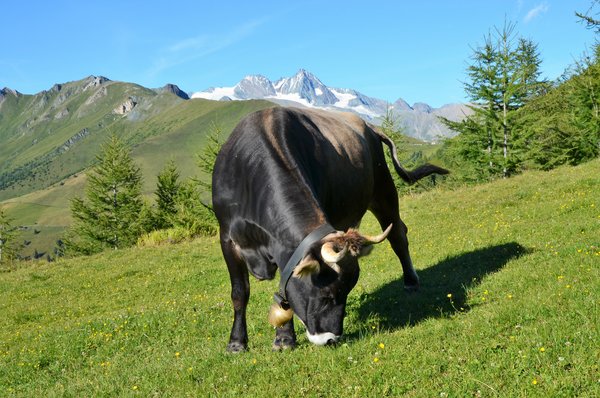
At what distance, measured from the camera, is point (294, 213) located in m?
5.88

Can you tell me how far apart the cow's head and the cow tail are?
5.26 m

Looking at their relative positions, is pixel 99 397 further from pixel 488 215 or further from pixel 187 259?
pixel 187 259

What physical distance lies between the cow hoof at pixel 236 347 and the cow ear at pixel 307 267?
228 centimetres

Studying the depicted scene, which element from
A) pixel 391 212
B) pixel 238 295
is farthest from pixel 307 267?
pixel 391 212

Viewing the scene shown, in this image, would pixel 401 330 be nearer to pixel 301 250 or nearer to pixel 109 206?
pixel 301 250

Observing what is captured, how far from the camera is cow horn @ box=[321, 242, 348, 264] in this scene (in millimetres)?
5070

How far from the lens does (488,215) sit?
16438 millimetres

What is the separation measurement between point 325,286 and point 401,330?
1.88 metres

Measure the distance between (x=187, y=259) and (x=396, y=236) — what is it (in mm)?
13164

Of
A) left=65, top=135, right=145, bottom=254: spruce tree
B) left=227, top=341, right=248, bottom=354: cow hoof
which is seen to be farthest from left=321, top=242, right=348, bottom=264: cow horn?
left=65, top=135, right=145, bottom=254: spruce tree

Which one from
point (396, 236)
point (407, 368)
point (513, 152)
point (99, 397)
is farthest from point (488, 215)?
point (513, 152)

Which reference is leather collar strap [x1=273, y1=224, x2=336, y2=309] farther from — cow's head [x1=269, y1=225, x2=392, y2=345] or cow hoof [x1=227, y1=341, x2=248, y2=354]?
cow hoof [x1=227, y1=341, x2=248, y2=354]

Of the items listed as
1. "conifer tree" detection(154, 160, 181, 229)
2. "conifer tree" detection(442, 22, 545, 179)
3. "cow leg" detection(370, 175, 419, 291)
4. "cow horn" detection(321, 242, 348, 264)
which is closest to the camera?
"cow horn" detection(321, 242, 348, 264)

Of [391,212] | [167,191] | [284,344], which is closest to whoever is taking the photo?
[284,344]
